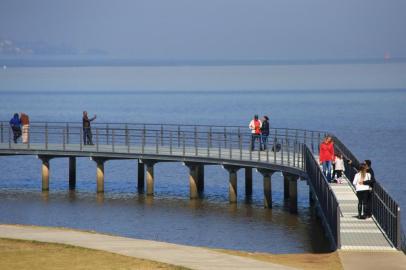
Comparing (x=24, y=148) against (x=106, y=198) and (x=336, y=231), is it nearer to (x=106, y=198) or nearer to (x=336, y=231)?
(x=106, y=198)

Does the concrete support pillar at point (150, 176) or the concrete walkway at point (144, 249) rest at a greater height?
the concrete support pillar at point (150, 176)

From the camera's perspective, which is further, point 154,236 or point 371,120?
point 371,120

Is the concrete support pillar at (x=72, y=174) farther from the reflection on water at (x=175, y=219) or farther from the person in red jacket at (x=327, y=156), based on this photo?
the person in red jacket at (x=327, y=156)

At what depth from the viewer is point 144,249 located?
31.2m

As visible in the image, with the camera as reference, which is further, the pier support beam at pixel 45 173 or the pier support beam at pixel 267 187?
the pier support beam at pixel 45 173

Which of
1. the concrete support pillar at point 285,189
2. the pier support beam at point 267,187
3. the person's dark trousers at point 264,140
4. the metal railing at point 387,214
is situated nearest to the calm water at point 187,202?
the pier support beam at point 267,187

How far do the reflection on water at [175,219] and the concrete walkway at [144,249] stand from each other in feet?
31.7

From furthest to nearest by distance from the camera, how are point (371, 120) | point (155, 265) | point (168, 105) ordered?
point (168, 105)
point (371, 120)
point (155, 265)

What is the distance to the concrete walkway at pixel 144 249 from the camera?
29.1 metres

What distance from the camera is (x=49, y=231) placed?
34531 millimetres

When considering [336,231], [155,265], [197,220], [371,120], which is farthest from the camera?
[371,120]

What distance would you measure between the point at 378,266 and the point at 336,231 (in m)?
3.90

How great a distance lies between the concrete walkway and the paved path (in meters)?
3.34

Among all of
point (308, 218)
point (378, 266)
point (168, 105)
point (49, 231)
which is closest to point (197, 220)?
point (308, 218)
